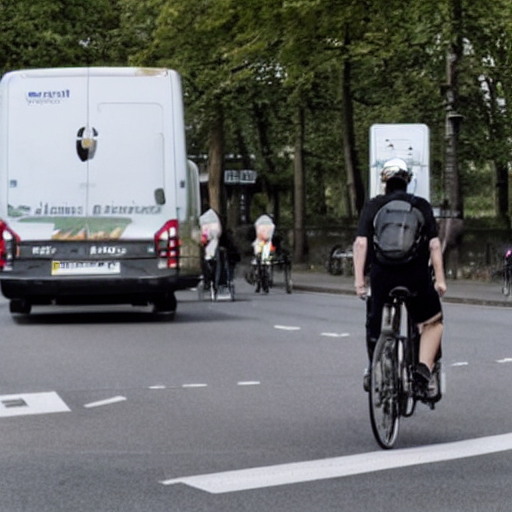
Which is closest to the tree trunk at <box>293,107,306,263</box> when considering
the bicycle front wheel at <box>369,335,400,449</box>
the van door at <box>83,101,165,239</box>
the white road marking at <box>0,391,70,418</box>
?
the van door at <box>83,101,165,239</box>

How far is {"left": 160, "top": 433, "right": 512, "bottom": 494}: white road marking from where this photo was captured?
8.21m

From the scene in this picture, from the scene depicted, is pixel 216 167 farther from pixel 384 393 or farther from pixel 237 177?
pixel 384 393

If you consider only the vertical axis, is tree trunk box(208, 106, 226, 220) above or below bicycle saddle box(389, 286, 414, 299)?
above

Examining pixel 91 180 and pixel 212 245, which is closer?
pixel 91 180

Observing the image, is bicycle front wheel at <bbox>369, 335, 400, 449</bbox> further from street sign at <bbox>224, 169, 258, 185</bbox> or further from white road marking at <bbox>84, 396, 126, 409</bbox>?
street sign at <bbox>224, 169, 258, 185</bbox>

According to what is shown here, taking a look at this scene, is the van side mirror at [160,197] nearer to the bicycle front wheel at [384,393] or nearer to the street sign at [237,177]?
the bicycle front wheel at [384,393]

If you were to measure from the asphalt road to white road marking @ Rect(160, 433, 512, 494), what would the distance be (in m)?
0.01

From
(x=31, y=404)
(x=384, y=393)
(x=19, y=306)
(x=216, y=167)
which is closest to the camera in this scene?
(x=384, y=393)

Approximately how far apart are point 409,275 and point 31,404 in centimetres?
350

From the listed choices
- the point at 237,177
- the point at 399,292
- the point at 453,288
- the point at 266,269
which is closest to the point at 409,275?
the point at 399,292

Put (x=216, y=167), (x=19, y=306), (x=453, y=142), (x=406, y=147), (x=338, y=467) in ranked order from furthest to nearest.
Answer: (x=216, y=167), (x=453, y=142), (x=406, y=147), (x=19, y=306), (x=338, y=467)

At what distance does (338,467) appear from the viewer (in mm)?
8727

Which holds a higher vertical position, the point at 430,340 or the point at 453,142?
the point at 453,142

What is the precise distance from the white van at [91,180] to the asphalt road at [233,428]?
1.41 m
